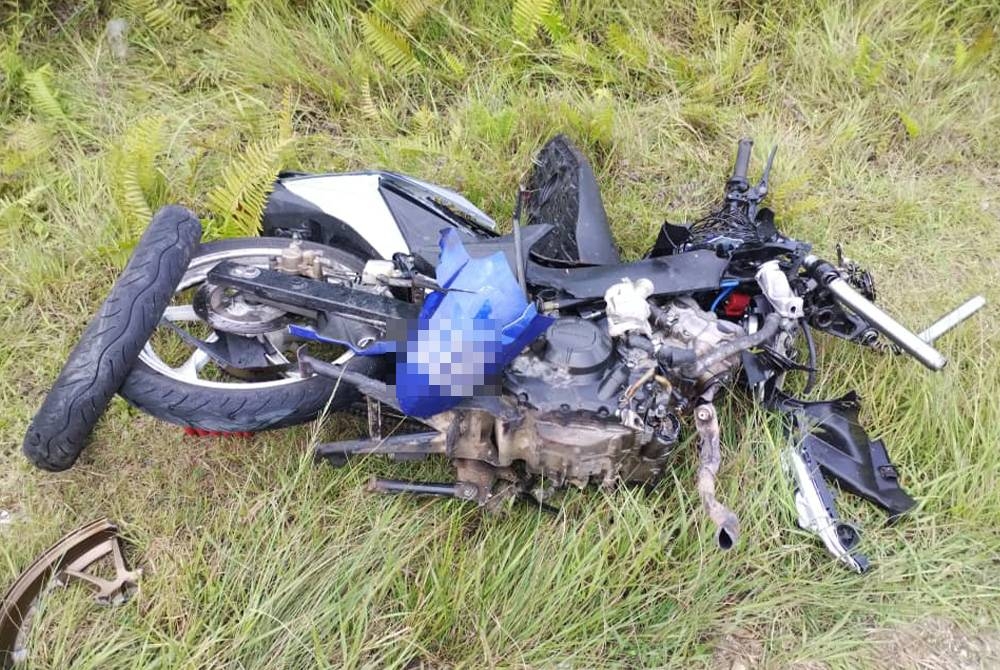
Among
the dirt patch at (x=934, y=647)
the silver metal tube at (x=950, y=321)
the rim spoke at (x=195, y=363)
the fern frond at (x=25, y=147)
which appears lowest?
the dirt patch at (x=934, y=647)

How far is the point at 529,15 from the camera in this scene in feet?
11.6

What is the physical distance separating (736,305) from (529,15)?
201cm

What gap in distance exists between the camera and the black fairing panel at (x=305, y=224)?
2.57m

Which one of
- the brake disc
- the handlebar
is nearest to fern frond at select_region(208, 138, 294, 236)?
the brake disc

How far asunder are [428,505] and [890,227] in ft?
8.25

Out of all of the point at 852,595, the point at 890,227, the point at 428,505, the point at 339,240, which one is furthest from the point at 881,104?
the point at 428,505

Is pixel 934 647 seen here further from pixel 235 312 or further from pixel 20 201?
pixel 20 201

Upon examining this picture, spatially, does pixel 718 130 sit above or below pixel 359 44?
below

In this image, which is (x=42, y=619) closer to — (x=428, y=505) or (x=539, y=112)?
(x=428, y=505)

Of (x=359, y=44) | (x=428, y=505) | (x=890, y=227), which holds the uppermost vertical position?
(x=359, y=44)

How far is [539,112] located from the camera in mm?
3352

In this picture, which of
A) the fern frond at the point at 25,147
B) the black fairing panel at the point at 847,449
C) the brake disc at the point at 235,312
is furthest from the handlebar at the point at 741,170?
the fern frond at the point at 25,147

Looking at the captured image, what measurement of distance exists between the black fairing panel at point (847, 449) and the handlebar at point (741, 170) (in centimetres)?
79

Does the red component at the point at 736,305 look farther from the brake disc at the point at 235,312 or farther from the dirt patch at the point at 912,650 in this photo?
the brake disc at the point at 235,312
